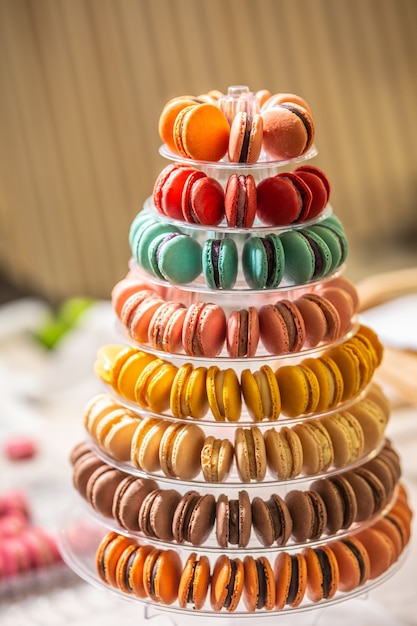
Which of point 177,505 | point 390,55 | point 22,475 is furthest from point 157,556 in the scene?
point 390,55

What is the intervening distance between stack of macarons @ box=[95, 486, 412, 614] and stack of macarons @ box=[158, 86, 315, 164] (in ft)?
1.28

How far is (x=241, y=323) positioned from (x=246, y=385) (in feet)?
0.20

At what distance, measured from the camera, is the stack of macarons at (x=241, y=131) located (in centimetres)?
91

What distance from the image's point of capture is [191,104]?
97 cm

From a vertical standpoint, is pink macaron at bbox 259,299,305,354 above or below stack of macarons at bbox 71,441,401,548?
above

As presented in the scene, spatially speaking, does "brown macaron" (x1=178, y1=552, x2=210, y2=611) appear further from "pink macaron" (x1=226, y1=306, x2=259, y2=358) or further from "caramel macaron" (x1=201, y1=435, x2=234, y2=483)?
"pink macaron" (x1=226, y1=306, x2=259, y2=358)

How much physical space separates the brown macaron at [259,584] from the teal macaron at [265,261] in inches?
10.6

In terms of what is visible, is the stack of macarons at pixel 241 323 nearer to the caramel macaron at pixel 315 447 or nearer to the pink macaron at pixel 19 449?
the caramel macaron at pixel 315 447

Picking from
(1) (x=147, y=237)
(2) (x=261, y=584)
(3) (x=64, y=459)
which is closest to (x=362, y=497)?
(2) (x=261, y=584)

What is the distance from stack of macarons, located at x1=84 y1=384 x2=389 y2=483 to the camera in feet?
3.03

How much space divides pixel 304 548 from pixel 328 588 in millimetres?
46

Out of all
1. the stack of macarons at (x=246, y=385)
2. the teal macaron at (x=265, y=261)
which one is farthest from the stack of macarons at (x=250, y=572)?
the teal macaron at (x=265, y=261)

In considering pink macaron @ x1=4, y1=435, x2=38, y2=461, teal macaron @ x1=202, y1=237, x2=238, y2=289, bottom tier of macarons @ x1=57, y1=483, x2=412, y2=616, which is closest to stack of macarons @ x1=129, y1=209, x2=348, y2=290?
teal macaron @ x1=202, y1=237, x2=238, y2=289

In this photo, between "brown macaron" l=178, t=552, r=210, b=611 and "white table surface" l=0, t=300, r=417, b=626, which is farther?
"white table surface" l=0, t=300, r=417, b=626
